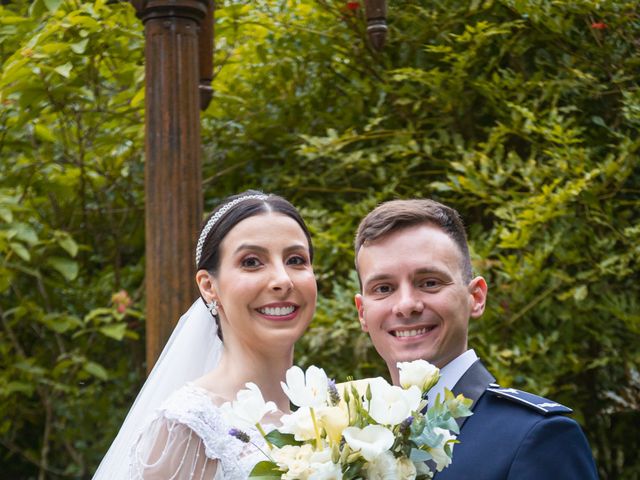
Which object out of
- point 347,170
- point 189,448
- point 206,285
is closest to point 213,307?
point 206,285

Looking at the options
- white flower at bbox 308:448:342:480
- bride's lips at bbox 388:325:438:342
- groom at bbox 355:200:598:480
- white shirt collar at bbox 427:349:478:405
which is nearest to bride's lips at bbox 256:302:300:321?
groom at bbox 355:200:598:480

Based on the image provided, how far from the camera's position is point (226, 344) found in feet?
10.3

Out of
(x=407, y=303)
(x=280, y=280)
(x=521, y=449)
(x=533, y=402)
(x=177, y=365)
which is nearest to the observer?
(x=521, y=449)

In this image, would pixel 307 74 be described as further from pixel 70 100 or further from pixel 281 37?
pixel 70 100

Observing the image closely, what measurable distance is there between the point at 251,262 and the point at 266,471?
981mm

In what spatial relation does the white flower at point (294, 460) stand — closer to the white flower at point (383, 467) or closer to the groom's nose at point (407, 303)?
the white flower at point (383, 467)

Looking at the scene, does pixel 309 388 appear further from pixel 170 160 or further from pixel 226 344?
pixel 170 160

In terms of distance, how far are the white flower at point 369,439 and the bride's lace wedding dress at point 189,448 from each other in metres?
0.82

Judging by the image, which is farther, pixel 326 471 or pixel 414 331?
pixel 414 331

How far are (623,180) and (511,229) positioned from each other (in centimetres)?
64

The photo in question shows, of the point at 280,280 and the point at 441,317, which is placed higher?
the point at 280,280

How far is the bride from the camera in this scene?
2.84 meters

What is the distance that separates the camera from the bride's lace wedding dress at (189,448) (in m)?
2.80

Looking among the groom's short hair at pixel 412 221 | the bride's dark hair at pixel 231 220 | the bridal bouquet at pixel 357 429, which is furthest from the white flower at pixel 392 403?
the bride's dark hair at pixel 231 220
